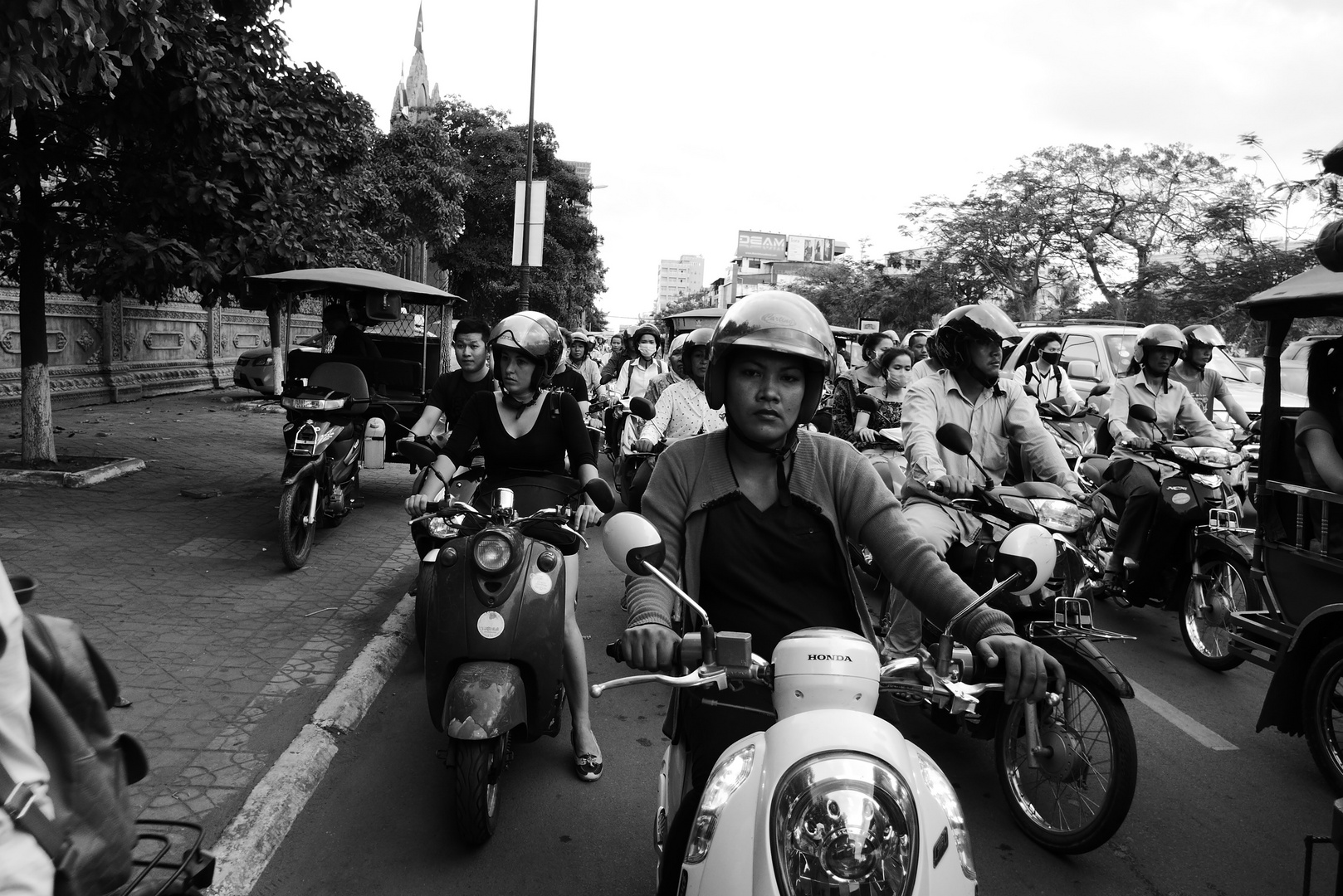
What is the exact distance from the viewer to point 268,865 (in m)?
3.30

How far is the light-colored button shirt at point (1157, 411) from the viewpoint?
6.79m

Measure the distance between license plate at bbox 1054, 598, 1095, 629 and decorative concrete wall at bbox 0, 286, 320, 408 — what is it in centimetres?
1203

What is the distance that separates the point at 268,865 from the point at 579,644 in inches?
53.1

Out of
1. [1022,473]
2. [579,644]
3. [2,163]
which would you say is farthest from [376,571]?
[2,163]

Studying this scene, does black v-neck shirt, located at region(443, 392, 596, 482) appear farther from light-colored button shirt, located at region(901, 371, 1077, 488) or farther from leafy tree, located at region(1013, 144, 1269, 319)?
leafy tree, located at region(1013, 144, 1269, 319)

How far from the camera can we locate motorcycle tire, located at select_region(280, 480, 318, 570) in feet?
21.6

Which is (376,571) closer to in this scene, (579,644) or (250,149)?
(579,644)

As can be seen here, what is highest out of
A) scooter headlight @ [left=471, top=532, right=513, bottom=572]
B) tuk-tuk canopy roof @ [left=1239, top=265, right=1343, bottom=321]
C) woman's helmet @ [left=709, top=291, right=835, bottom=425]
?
tuk-tuk canopy roof @ [left=1239, top=265, right=1343, bottom=321]

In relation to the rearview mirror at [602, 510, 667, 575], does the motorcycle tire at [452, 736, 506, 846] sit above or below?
below

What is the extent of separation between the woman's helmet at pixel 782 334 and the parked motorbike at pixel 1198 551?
3.37 m

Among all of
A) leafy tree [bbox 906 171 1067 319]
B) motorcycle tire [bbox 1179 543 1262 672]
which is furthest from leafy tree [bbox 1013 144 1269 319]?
motorcycle tire [bbox 1179 543 1262 672]

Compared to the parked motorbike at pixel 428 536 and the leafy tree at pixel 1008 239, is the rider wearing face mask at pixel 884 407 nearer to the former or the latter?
the parked motorbike at pixel 428 536

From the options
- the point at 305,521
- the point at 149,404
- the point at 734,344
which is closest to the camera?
the point at 734,344

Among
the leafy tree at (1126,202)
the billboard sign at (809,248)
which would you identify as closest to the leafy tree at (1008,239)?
the leafy tree at (1126,202)
